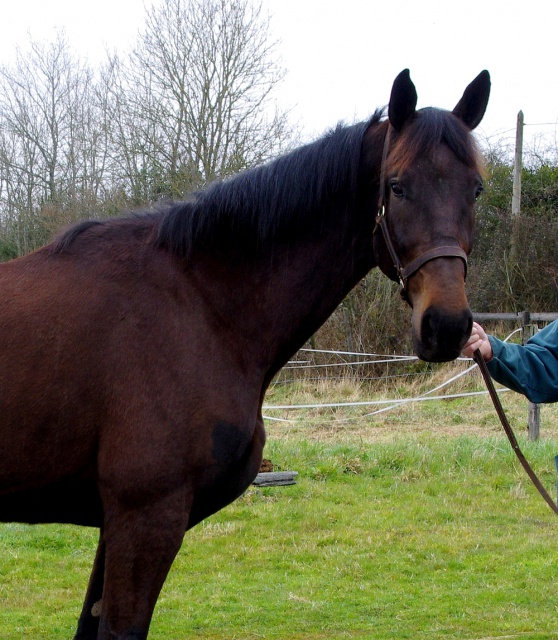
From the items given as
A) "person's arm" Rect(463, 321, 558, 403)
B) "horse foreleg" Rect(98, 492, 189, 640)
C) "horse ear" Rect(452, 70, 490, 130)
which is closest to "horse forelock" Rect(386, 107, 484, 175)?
"horse ear" Rect(452, 70, 490, 130)

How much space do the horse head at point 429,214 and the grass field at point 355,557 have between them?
266 centimetres

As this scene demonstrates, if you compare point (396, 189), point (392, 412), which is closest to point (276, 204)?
point (396, 189)

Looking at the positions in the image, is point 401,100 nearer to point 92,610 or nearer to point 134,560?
point 134,560

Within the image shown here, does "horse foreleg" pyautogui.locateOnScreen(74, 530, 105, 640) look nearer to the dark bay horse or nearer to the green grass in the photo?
the dark bay horse

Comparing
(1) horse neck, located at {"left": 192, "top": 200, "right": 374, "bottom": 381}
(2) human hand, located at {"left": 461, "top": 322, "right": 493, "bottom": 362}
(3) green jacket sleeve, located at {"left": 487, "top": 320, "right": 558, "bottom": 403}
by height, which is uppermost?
(1) horse neck, located at {"left": 192, "top": 200, "right": 374, "bottom": 381}

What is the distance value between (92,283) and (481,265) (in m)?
14.9

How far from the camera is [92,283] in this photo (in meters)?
2.76

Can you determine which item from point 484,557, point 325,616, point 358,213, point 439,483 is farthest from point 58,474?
point 439,483

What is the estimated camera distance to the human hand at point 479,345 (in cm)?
303

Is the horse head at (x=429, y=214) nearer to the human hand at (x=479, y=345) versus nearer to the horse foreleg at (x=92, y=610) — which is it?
the human hand at (x=479, y=345)

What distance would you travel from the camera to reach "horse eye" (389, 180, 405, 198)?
261cm

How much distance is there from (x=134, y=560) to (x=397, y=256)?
148 cm

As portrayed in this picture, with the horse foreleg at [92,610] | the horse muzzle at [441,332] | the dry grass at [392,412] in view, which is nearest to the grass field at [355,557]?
the dry grass at [392,412]

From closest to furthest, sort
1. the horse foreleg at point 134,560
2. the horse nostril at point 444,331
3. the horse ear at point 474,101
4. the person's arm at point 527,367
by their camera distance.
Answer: the horse nostril at point 444,331, the horse foreleg at point 134,560, the horse ear at point 474,101, the person's arm at point 527,367
